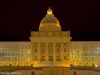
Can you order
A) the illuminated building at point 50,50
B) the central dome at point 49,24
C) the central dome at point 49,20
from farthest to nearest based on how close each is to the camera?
the central dome at point 49,20
the central dome at point 49,24
the illuminated building at point 50,50

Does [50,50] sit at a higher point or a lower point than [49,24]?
lower

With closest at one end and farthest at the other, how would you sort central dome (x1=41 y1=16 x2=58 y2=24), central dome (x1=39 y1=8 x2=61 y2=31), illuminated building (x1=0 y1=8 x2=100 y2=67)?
illuminated building (x1=0 y1=8 x2=100 y2=67) → central dome (x1=39 y1=8 x2=61 y2=31) → central dome (x1=41 y1=16 x2=58 y2=24)

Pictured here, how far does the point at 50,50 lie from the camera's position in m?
79.6

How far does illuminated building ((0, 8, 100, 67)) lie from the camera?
79.1 m

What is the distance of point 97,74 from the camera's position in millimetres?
62094

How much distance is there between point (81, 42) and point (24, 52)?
25.2 feet

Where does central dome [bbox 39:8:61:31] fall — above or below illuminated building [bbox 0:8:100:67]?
above

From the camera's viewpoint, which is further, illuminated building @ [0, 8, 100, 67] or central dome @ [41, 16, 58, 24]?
central dome @ [41, 16, 58, 24]

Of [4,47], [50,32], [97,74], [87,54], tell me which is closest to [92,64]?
[87,54]

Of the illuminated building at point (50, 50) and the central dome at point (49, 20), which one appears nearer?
the illuminated building at point (50, 50)

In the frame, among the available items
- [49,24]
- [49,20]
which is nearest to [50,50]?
[49,24]

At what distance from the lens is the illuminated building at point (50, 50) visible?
79062 millimetres

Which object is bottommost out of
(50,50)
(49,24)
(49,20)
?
(50,50)

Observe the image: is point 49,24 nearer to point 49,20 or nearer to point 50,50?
point 49,20
